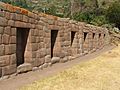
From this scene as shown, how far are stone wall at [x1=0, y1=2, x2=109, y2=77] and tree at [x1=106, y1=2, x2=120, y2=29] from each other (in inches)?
710

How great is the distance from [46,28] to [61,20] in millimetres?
1905

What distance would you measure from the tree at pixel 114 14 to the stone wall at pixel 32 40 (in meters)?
18.0

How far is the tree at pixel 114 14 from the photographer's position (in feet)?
108

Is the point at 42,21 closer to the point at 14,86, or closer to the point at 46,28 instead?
the point at 46,28

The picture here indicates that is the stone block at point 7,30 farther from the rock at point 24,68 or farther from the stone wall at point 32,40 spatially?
the rock at point 24,68

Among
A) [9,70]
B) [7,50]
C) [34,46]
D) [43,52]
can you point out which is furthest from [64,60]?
[7,50]

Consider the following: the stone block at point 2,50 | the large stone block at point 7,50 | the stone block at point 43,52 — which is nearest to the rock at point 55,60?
the stone block at point 43,52

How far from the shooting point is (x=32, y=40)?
9.76 m

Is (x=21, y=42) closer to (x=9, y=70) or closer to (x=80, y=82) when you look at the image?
(x=9, y=70)

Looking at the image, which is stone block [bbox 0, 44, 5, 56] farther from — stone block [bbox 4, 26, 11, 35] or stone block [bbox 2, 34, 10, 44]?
stone block [bbox 4, 26, 11, 35]

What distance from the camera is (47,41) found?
11086 mm

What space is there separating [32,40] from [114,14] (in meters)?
24.8

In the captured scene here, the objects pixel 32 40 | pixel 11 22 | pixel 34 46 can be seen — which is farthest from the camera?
pixel 34 46

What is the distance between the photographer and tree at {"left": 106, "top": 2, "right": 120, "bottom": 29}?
108 ft
